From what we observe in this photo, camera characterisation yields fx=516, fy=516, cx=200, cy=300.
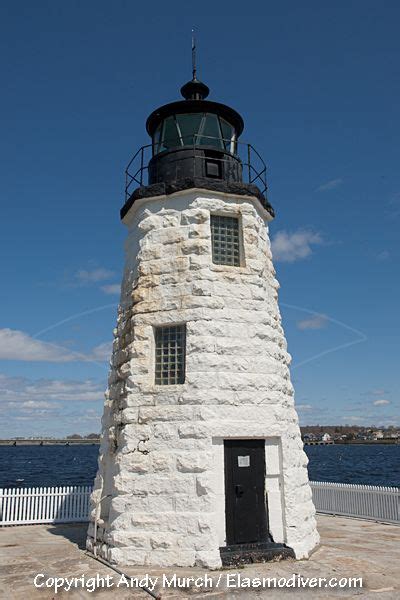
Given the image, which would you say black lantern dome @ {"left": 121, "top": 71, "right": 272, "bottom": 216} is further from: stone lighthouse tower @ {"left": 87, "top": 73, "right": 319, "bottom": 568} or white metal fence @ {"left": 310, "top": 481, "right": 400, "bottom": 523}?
white metal fence @ {"left": 310, "top": 481, "right": 400, "bottom": 523}

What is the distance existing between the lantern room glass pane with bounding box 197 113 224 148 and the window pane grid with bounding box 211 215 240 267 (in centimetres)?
186

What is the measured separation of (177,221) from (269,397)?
4209 millimetres

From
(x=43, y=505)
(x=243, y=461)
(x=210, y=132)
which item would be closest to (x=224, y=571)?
(x=243, y=461)

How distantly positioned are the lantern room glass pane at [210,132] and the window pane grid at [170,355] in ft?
14.4

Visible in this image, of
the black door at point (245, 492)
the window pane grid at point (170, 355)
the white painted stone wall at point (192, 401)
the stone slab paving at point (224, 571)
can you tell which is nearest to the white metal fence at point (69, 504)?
the stone slab paving at point (224, 571)

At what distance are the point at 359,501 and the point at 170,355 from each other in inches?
347

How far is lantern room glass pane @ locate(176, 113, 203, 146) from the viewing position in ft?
39.0

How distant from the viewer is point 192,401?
992cm

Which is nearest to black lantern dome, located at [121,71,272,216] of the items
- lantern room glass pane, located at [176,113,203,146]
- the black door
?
lantern room glass pane, located at [176,113,203,146]

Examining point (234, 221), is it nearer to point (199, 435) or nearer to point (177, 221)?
point (177, 221)

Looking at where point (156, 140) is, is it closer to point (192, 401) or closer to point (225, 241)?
point (225, 241)

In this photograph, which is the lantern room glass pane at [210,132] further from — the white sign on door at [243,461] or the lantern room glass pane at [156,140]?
the white sign on door at [243,461]

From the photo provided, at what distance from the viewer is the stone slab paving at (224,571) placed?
7805mm

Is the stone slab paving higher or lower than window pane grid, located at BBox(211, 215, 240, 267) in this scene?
lower
